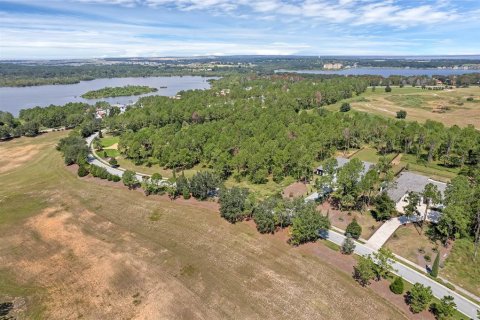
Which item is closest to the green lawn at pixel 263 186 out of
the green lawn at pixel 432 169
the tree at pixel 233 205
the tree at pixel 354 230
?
the tree at pixel 233 205

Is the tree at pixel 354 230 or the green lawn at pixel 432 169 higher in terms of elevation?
the tree at pixel 354 230

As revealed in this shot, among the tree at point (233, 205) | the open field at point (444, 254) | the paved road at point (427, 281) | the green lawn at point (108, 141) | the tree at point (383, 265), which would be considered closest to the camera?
the paved road at point (427, 281)

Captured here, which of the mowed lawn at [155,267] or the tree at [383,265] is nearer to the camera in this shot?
the mowed lawn at [155,267]

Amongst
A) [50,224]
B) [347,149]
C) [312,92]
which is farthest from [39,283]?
[312,92]

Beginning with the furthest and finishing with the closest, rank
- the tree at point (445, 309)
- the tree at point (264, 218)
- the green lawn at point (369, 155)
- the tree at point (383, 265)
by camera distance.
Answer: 1. the green lawn at point (369, 155)
2. the tree at point (264, 218)
3. the tree at point (383, 265)
4. the tree at point (445, 309)

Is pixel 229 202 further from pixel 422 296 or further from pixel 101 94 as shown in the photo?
pixel 101 94

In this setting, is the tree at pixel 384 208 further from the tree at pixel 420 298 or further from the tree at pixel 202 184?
the tree at pixel 202 184

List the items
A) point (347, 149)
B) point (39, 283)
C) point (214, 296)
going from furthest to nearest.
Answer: point (347, 149), point (39, 283), point (214, 296)
